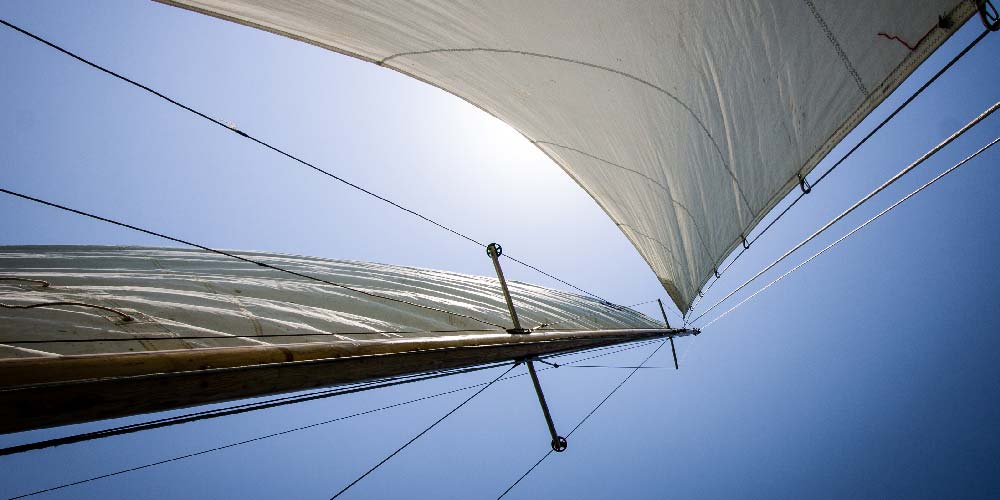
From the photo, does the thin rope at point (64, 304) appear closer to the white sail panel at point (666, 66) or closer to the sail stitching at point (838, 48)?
the white sail panel at point (666, 66)

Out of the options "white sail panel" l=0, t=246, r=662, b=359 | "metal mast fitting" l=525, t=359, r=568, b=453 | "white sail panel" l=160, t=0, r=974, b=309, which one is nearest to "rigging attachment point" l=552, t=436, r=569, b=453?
"metal mast fitting" l=525, t=359, r=568, b=453

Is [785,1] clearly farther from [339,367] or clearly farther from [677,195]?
[339,367]

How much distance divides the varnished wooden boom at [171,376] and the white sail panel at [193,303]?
9.6 inches

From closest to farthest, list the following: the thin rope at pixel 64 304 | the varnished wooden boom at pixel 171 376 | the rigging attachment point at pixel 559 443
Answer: the varnished wooden boom at pixel 171 376, the thin rope at pixel 64 304, the rigging attachment point at pixel 559 443

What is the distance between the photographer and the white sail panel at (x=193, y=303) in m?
1.28

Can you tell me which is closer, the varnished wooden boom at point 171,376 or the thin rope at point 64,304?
the varnished wooden boom at point 171,376

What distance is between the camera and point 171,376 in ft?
2.70

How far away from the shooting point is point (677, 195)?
180 inches

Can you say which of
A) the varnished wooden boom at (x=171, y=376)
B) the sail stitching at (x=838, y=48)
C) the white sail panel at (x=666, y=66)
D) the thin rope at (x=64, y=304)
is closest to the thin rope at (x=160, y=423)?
the varnished wooden boom at (x=171, y=376)

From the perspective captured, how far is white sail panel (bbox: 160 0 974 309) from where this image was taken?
94.2 inches

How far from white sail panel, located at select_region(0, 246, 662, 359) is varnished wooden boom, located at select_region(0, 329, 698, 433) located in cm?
24

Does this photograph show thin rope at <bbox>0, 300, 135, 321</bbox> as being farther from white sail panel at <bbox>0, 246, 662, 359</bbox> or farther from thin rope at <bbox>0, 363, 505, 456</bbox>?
thin rope at <bbox>0, 363, 505, 456</bbox>

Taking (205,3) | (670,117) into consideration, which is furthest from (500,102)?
(205,3)

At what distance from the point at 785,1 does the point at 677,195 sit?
7.69 ft
